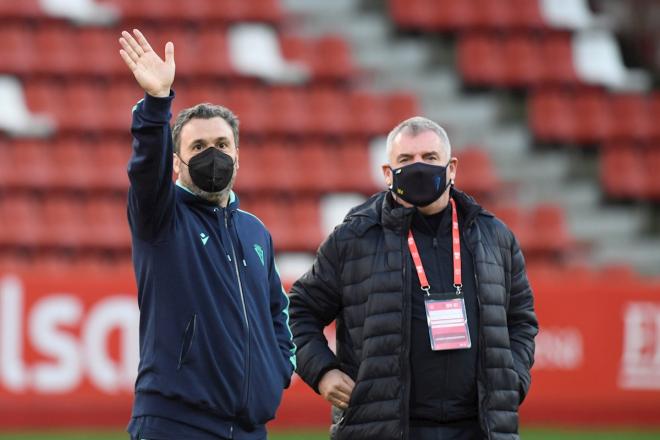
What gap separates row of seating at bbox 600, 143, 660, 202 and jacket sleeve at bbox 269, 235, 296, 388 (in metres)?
10.6

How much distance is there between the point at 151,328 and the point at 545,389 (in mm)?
7159

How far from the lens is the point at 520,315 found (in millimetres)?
5309

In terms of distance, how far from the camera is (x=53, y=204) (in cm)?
1289

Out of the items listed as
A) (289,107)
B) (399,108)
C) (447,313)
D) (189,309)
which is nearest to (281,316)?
(189,309)

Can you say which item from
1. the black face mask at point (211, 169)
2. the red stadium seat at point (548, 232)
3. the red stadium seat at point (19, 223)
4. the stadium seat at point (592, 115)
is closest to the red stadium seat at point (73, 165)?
the red stadium seat at point (19, 223)

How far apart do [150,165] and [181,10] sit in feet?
35.6

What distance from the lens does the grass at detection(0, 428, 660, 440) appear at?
33.0 ft

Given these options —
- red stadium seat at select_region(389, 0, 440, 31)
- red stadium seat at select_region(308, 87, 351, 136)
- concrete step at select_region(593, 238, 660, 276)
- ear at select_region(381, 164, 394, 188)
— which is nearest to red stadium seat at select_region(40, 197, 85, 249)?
red stadium seat at select_region(308, 87, 351, 136)

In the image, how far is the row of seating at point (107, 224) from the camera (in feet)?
41.3

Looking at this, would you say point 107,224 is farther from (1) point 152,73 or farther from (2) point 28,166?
(1) point 152,73

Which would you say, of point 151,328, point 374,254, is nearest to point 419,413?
point 374,254

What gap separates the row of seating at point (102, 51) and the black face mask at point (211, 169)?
31.5 feet

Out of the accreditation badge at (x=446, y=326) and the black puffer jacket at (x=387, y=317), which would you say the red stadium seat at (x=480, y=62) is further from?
the accreditation badge at (x=446, y=326)

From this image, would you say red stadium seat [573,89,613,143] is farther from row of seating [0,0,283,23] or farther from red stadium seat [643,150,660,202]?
row of seating [0,0,283,23]
